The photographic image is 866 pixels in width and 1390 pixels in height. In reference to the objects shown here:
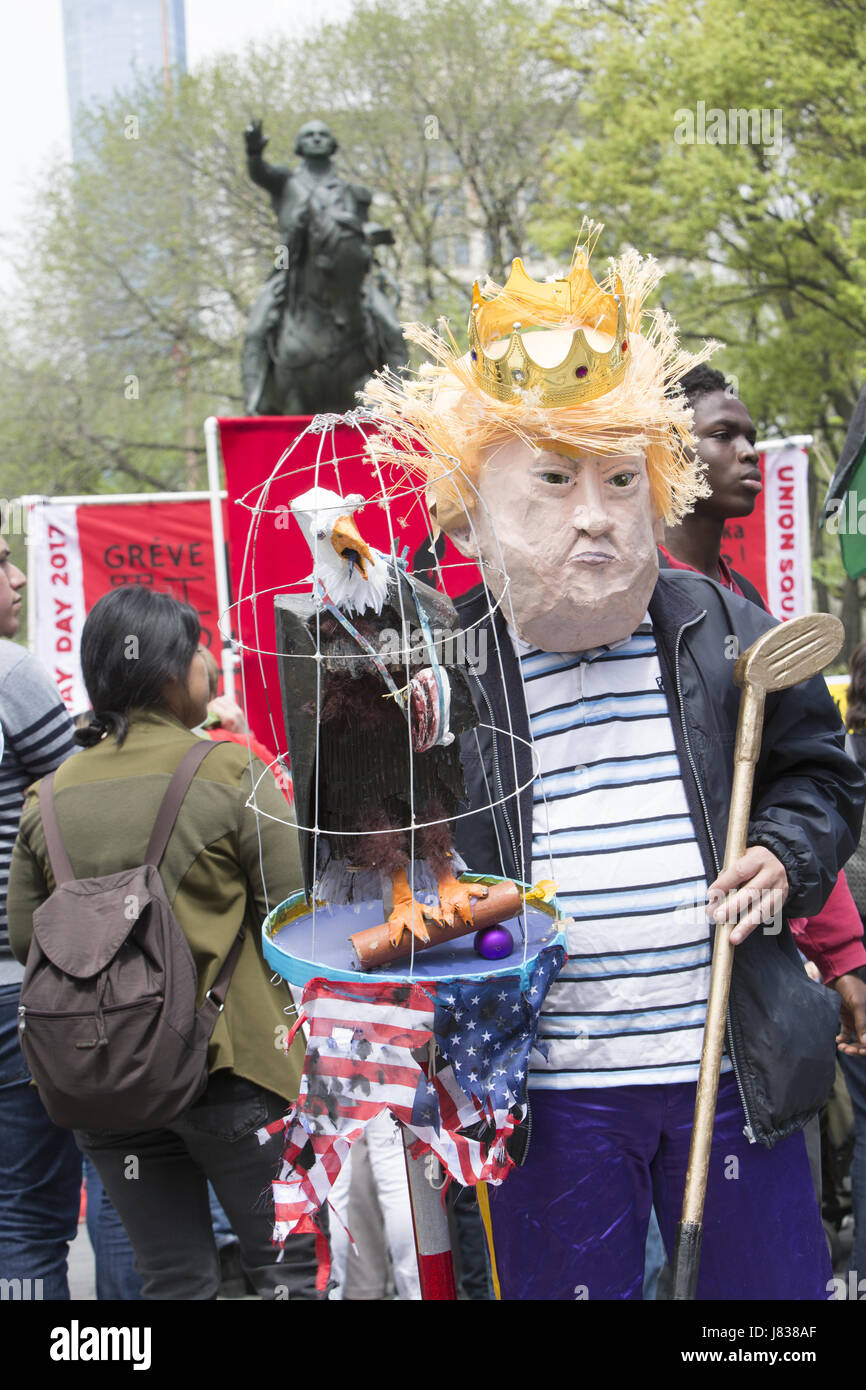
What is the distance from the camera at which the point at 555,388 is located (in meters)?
2.16

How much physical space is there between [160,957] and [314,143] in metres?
7.31

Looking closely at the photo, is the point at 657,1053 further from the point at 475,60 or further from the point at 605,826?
the point at 475,60

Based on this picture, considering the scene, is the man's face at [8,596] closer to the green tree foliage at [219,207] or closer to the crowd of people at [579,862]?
the crowd of people at [579,862]

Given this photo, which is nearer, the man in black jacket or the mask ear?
the man in black jacket

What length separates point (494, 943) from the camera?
1900mm

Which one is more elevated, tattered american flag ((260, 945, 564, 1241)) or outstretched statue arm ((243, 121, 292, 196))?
outstretched statue arm ((243, 121, 292, 196))

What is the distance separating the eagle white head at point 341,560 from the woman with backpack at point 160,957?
626mm

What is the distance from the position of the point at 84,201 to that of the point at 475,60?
21.2 ft

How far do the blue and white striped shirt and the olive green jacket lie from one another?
62cm

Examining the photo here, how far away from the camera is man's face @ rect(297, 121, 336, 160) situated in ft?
27.6

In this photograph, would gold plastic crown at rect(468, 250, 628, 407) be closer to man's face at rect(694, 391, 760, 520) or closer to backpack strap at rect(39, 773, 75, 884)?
man's face at rect(694, 391, 760, 520)

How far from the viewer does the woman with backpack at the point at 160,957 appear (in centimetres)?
235

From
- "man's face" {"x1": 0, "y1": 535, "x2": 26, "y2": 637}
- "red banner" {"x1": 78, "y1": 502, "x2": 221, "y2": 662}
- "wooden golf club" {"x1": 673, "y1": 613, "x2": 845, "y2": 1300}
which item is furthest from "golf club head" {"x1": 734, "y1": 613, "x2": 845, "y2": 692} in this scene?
"red banner" {"x1": 78, "y1": 502, "x2": 221, "y2": 662}
